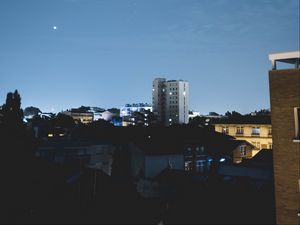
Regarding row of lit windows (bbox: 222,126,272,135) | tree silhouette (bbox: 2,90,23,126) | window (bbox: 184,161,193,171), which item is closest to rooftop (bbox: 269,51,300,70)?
tree silhouette (bbox: 2,90,23,126)

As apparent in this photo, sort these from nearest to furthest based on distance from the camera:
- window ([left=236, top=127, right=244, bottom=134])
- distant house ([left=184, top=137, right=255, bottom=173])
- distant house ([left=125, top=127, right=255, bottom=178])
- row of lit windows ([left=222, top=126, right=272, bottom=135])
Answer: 1. distant house ([left=125, top=127, right=255, bottom=178])
2. distant house ([left=184, top=137, right=255, bottom=173])
3. row of lit windows ([left=222, top=126, right=272, bottom=135])
4. window ([left=236, top=127, right=244, bottom=134])

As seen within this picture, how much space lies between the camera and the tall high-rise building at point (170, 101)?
173500 millimetres

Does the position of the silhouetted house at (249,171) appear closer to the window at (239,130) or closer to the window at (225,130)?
the window at (239,130)

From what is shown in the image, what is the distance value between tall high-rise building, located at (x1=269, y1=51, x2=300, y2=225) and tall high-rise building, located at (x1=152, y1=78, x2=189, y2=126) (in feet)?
517

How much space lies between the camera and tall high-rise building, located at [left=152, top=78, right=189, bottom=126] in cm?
17350

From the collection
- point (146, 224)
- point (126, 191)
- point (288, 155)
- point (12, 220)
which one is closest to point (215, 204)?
point (146, 224)

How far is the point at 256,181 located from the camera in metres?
28.1

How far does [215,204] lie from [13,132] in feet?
70.1

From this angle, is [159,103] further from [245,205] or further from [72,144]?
[245,205]

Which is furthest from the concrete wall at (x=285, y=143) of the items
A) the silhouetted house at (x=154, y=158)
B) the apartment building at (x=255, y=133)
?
the apartment building at (x=255, y=133)

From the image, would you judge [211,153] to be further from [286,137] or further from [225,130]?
[286,137]

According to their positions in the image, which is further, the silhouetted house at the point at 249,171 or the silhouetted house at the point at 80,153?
the silhouetted house at the point at 80,153

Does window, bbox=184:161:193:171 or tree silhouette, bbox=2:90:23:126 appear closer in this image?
tree silhouette, bbox=2:90:23:126

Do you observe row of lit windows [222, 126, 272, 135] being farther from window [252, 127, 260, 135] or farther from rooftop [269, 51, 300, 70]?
rooftop [269, 51, 300, 70]
